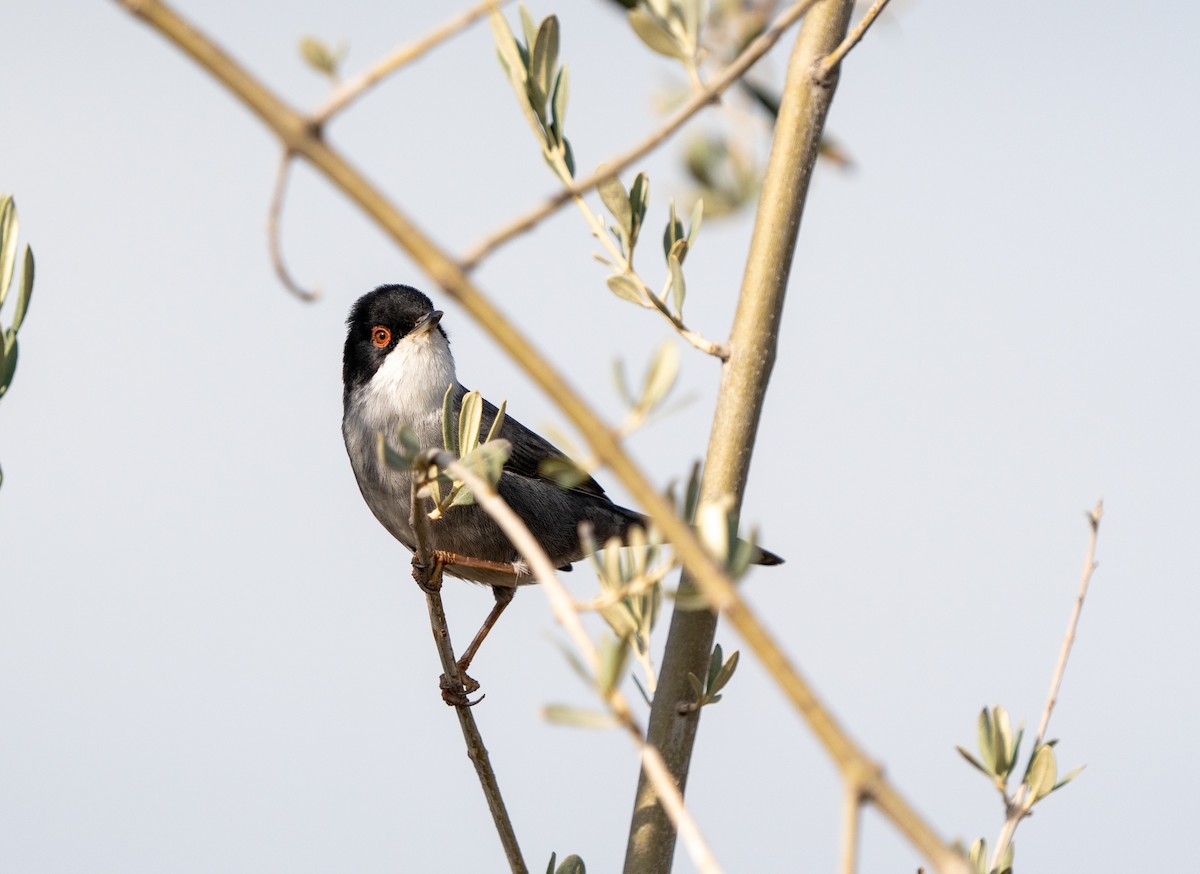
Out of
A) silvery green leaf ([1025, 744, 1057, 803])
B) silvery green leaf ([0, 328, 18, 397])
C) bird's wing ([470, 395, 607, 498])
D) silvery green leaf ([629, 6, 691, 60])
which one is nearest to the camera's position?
silvery green leaf ([0, 328, 18, 397])

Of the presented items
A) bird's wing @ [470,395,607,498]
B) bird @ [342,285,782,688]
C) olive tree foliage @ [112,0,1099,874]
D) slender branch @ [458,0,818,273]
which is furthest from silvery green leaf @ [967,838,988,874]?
bird's wing @ [470,395,607,498]

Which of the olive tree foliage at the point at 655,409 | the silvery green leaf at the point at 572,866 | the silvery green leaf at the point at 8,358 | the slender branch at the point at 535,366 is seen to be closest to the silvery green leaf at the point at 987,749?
the olive tree foliage at the point at 655,409

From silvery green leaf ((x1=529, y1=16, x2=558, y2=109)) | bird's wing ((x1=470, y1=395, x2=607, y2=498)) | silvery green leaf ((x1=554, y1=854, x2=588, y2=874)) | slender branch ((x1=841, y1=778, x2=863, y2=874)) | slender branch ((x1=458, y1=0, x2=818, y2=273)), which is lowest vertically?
slender branch ((x1=841, y1=778, x2=863, y2=874))

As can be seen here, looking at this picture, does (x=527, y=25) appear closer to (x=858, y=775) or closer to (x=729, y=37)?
(x=729, y=37)

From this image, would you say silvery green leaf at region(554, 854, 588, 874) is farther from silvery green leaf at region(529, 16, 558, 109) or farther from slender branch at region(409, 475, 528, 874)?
silvery green leaf at region(529, 16, 558, 109)

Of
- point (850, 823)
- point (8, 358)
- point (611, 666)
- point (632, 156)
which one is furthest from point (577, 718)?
point (8, 358)

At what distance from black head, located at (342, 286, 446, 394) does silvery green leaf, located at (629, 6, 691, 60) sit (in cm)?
479

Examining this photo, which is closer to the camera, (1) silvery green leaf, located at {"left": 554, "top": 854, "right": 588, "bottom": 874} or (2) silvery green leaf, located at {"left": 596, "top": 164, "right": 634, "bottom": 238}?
(2) silvery green leaf, located at {"left": 596, "top": 164, "right": 634, "bottom": 238}

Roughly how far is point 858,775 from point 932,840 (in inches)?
3.0

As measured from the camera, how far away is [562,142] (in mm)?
2174

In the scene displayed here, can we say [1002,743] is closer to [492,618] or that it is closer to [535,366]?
[535,366]

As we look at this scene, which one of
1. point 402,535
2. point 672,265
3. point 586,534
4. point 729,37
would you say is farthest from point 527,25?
point 402,535

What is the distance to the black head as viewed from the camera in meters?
7.04

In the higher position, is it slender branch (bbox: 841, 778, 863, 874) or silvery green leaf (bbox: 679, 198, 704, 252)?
silvery green leaf (bbox: 679, 198, 704, 252)
